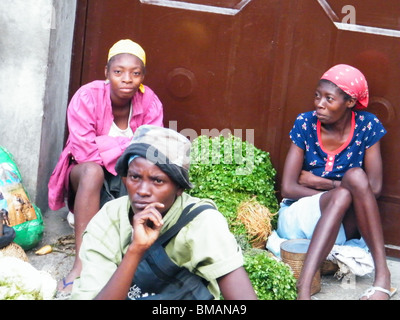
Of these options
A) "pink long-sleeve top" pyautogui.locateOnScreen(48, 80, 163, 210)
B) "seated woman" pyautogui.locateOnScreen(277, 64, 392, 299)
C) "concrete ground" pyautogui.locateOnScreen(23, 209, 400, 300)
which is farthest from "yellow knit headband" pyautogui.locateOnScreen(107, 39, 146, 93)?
"concrete ground" pyautogui.locateOnScreen(23, 209, 400, 300)

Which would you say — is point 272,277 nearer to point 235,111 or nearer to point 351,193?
point 351,193

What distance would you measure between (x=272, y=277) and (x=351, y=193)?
2.48 ft

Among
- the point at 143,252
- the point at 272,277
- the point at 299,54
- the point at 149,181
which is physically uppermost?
the point at 299,54

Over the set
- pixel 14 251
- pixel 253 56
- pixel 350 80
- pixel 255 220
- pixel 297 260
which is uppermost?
pixel 253 56

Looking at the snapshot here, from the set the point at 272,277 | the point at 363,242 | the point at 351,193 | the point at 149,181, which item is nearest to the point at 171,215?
the point at 149,181

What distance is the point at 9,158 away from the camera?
4.74 metres

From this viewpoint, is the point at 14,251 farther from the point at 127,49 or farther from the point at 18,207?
the point at 127,49

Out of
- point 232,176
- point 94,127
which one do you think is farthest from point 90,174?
point 232,176

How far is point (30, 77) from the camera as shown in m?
4.82

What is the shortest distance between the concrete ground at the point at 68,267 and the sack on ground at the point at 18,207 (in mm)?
139

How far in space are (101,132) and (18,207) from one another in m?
0.72

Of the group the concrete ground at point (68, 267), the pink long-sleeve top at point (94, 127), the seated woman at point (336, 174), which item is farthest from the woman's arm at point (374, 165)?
the pink long-sleeve top at point (94, 127)

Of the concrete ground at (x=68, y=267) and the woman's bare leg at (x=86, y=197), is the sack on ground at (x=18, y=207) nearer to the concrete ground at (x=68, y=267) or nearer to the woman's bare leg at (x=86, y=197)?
the concrete ground at (x=68, y=267)

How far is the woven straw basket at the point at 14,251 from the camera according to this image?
4203 millimetres
